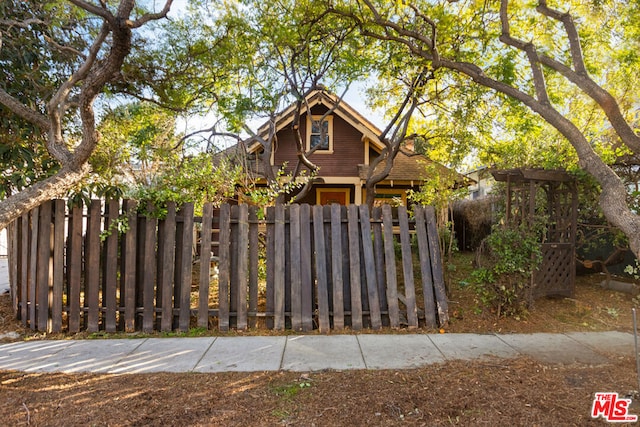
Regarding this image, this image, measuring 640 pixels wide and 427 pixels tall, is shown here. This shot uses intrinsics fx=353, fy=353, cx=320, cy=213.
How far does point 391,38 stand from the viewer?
6859mm

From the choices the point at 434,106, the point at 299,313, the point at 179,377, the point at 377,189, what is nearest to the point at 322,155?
the point at 377,189

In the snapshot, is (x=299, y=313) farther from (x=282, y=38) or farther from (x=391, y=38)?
(x=282, y=38)

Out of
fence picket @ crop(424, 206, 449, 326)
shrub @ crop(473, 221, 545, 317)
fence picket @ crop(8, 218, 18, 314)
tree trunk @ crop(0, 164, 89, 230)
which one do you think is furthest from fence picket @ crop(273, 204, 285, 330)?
fence picket @ crop(8, 218, 18, 314)

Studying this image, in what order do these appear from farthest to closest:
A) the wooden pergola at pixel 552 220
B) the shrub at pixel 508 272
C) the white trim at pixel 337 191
→ the white trim at pixel 337 191, the wooden pergola at pixel 552 220, the shrub at pixel 508 272

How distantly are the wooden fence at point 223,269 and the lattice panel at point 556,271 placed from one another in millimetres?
2318

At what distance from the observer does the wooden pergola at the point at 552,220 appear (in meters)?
6.16

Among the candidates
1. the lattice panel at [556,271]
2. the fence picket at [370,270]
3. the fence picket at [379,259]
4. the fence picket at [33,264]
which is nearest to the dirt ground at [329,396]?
the fence picket at [370,270]

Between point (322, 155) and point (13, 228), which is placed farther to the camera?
point (322, 155)

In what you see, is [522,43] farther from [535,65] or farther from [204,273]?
[204,273]

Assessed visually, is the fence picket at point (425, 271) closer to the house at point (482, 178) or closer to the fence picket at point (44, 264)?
the house at point (482, 178)

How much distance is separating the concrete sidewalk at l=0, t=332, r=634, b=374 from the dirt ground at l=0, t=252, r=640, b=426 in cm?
21

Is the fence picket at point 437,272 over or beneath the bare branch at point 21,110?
beneath

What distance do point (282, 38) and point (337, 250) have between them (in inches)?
202

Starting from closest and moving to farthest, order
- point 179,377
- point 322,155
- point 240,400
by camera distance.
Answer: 1. point 240,400
2. point 179,377
3. point 322,155
